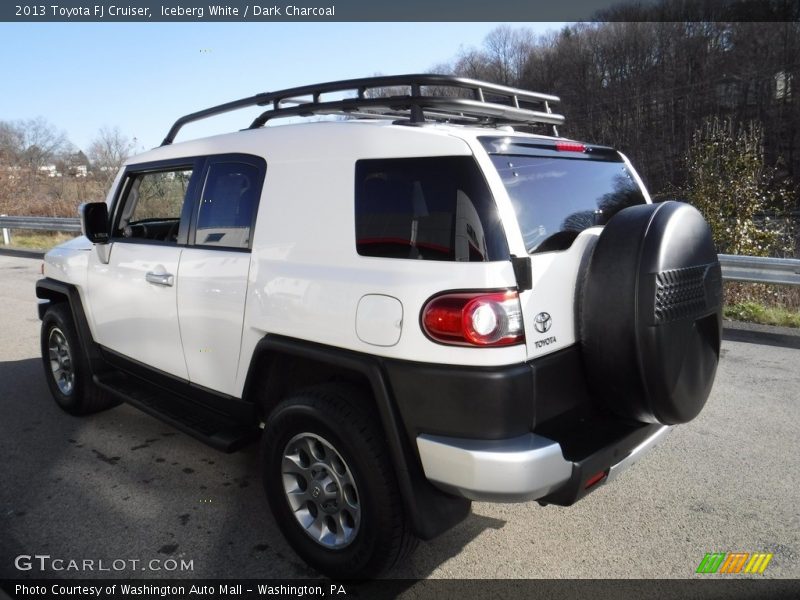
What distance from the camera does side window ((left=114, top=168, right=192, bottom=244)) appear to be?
3588mm

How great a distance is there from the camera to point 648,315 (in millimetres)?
2273

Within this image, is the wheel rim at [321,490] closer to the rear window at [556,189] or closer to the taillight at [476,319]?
the taillight at [476,319]

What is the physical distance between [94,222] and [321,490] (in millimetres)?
2563

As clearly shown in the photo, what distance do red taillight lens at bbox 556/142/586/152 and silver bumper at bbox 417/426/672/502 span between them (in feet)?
4.69

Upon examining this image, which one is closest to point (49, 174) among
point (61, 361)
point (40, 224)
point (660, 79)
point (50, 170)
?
point (50, 170)

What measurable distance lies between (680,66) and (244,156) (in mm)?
51175

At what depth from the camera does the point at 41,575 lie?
8.86 ft

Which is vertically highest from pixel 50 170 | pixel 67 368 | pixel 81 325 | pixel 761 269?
pixel 50 170

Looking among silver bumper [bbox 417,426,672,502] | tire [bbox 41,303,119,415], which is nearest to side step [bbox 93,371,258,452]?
tire [bbox 41,303,119,415]

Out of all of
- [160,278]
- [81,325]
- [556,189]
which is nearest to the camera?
[556,189]

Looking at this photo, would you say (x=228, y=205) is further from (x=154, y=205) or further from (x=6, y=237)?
(x=6, y=237)

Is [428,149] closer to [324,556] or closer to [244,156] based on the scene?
[244,156]

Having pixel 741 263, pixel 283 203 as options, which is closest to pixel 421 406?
pixel 283 203
